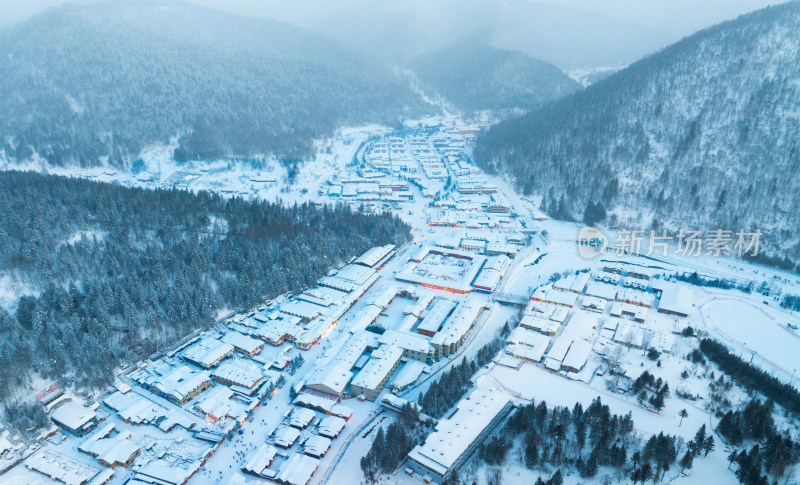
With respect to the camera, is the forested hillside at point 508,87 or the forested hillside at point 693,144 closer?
the forested hillside at point 693,144

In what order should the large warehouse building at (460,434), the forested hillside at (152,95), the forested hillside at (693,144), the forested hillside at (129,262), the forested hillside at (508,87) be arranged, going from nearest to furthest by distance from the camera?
the large warehouse building at (460,434), the forested hillside at (129,262), the forested hillside at (693,144), the forested hillside at (152,95), the forested hillside at (508,87)

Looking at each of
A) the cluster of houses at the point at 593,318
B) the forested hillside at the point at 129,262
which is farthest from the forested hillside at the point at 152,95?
the cluster of houses at the point at 593,318

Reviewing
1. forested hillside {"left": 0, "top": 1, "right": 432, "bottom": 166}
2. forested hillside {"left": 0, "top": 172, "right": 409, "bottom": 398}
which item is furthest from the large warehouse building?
forested hillside {"left": 0, "top": 1, "right": 432, "bottom": 166}

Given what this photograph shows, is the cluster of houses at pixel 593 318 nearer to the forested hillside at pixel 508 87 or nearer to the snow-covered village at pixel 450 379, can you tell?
the snow-covered village at pixel 450 379

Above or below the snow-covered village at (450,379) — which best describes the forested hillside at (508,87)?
above

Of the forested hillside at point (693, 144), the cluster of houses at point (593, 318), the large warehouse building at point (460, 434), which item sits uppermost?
the forested hillside at point (693, 144)

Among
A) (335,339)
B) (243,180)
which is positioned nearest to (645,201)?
(335,339)
